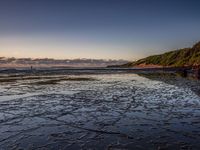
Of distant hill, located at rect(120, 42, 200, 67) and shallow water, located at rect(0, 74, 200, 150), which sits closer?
shallow water, located at rect(0, 74, 200, 150)

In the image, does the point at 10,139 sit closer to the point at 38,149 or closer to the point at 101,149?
the point at 38,149

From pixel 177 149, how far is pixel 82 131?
3604mm

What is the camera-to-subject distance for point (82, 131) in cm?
1005

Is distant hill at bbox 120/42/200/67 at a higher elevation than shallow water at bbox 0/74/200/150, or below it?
higher

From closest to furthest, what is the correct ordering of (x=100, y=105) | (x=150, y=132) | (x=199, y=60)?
1. (x=150, y=132)
2. (x=100, y=105)
3. (x=199, y=60)

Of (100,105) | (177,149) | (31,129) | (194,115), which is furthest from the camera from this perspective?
(100,105)

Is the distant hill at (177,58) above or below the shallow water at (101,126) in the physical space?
above

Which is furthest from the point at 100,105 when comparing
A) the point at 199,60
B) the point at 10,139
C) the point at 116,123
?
the point at 199,60

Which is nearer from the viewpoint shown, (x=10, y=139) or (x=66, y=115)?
(x=10, y=139)

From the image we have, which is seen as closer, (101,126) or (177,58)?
(101,126)

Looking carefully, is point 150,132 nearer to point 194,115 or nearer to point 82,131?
point 82,131

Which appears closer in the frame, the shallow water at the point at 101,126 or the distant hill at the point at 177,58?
the shallow water at the point at 101,126

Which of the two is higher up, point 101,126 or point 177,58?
point 177,58

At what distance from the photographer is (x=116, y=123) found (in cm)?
1121
